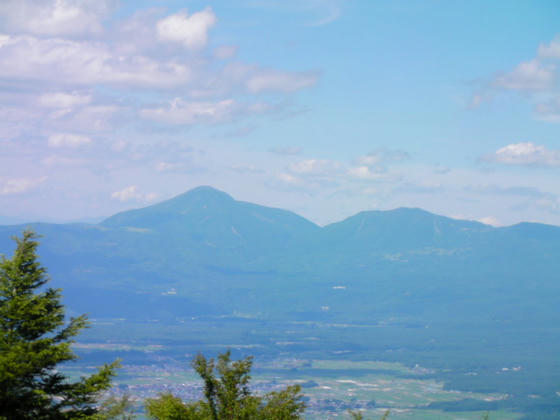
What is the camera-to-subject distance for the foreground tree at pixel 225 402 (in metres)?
16.8

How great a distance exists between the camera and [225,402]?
17.5m

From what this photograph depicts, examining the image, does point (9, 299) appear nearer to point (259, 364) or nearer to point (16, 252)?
point (16, 252)

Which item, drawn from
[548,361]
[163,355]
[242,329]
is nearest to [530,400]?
[548,361]

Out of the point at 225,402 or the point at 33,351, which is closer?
the point at 33,351

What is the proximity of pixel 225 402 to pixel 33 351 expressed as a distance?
5588 millimetres

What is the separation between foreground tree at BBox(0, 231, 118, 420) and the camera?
13.6 meters

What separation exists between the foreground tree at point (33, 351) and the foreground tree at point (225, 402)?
2.34 m

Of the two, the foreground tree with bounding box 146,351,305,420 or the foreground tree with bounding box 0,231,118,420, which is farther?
the foreground tree with bounding box 146,351,305,420

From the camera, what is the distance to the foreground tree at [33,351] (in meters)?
13.6

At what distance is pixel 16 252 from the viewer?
14758mm

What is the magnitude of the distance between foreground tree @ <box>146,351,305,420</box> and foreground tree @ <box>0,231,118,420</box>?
2339 mm

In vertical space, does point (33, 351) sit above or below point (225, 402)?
above

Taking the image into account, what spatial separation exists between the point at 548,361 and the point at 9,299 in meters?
154

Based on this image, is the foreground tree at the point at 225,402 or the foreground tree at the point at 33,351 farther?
the foreground tree at the point at 225,402
